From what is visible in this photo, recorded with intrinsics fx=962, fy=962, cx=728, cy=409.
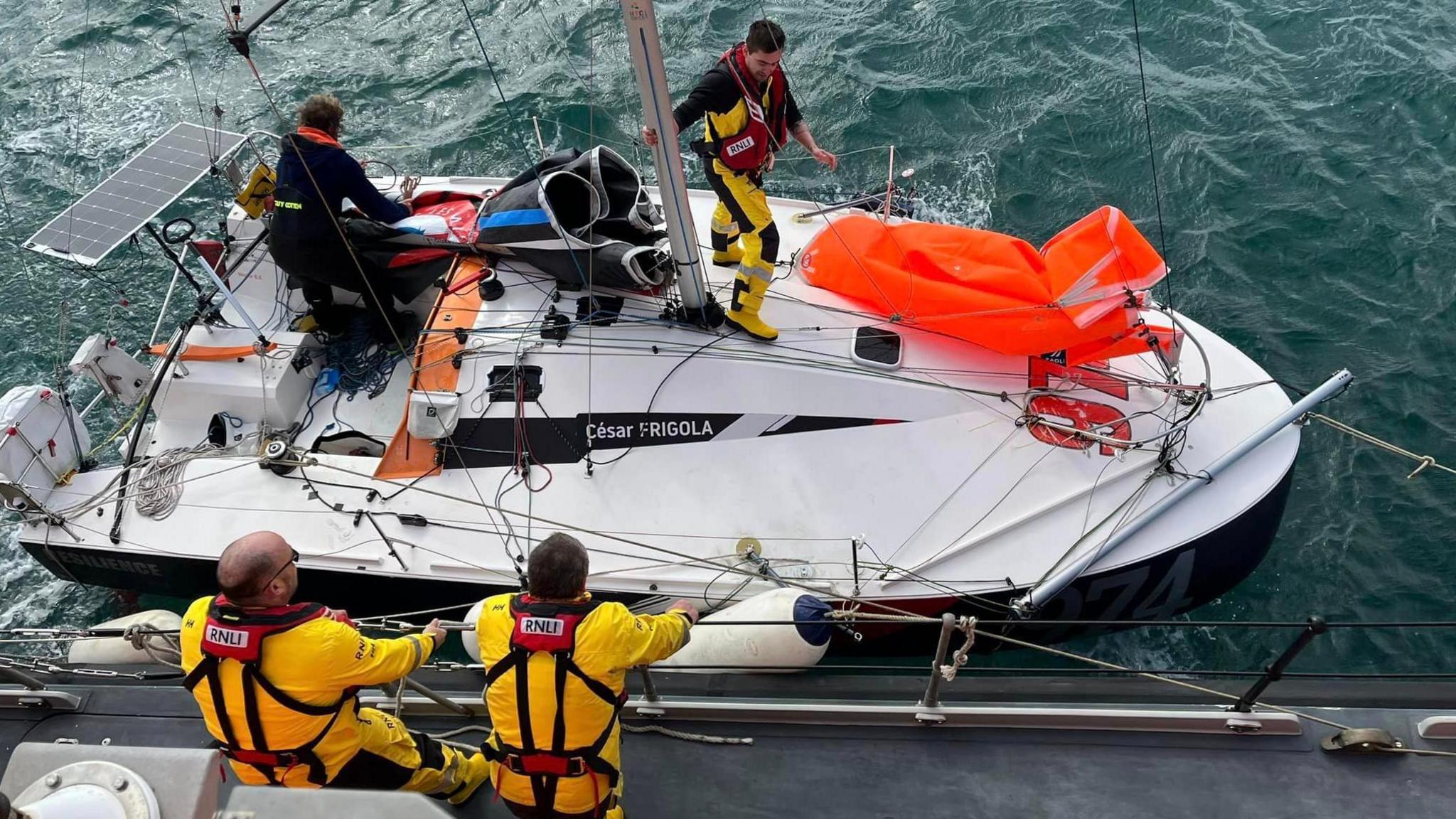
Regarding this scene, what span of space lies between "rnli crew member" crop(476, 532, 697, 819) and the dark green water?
3.45 metres

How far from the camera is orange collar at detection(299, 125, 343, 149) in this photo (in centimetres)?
517

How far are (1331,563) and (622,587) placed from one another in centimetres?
410

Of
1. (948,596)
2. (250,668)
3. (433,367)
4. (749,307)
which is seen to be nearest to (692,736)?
(250,668)

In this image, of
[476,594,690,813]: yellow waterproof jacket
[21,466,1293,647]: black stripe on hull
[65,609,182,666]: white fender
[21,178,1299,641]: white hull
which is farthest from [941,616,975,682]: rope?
[65,609,182,666]: white fender

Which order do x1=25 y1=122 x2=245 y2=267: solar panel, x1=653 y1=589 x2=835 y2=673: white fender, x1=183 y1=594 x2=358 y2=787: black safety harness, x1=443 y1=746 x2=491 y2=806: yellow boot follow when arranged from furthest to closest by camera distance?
x1=25 y1=122 x2=245 y2=267: solar panel, x1=653 y1=589 x2=835 y2=673: white fender, x1=443 y1=746 x2=491 y2=806: yellow boot, x1=183 y1=594 x2=358 y2=787: black safety harness

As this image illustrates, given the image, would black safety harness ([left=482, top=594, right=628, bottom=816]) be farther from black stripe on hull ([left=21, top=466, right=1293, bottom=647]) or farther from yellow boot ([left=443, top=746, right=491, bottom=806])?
black stripe on hull ([left=21, top=466, right=1293, bottom=647])

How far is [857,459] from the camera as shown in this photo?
4.77 metres

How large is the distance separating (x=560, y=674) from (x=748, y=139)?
2985 mm

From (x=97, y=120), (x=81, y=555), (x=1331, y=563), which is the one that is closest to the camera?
(x=81, y=555)

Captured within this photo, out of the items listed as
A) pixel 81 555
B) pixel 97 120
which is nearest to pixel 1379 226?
pixel 81 555

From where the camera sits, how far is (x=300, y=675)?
262 centimetres

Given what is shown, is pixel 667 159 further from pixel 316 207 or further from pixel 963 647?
pixel 963 647

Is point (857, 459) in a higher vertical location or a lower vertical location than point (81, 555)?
higher

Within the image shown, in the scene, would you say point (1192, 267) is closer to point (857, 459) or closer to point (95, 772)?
point (857, 459)
